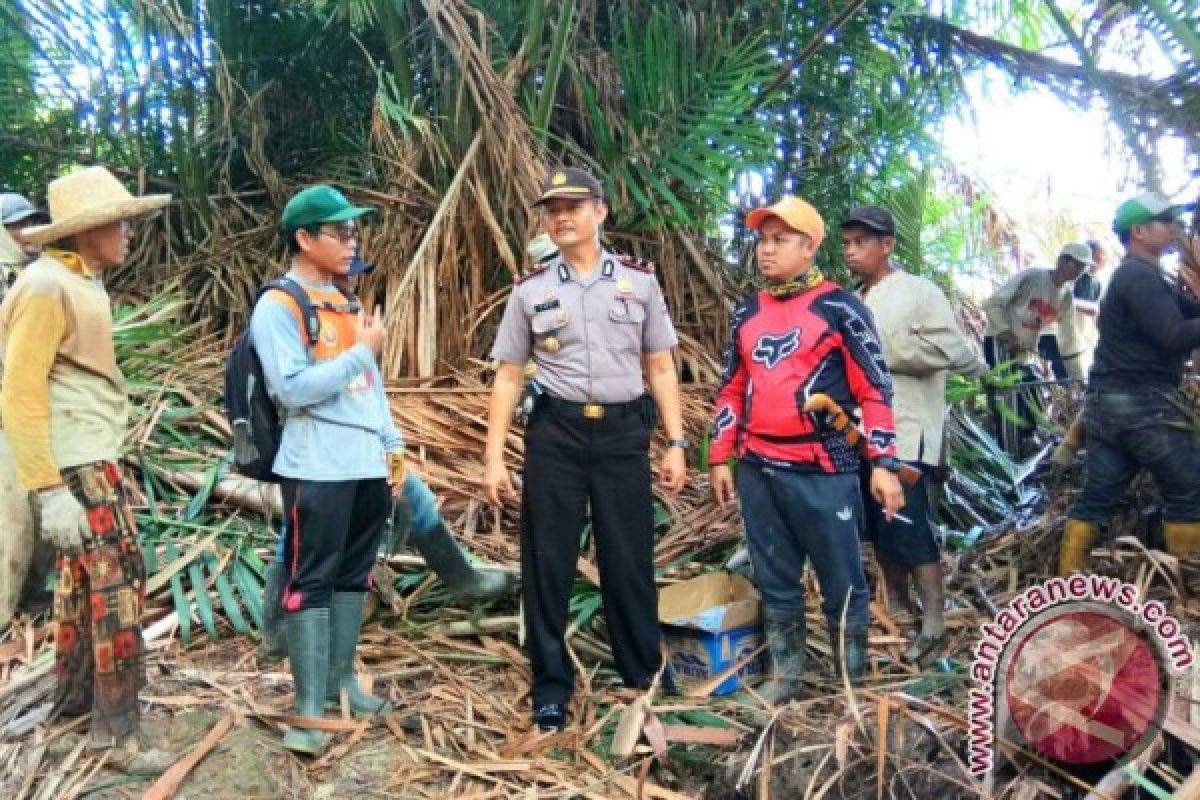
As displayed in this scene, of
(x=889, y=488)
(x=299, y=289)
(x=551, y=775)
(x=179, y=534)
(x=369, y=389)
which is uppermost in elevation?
(x=299, y=289)

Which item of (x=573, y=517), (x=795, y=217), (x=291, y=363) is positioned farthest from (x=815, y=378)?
(x=291, y=363)

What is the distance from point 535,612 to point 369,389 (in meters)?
0.92

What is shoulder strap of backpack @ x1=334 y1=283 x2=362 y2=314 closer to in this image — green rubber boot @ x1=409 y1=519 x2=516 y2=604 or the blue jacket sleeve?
the blue jacket sleeve

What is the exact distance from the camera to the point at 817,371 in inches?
138

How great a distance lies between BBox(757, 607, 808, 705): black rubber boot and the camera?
11.9 feet

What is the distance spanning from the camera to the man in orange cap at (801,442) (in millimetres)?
3492

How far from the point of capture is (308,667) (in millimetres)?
3295

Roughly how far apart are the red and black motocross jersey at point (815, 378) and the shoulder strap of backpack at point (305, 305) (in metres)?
1.43

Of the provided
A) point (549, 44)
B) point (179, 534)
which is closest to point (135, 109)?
point (549, 44)

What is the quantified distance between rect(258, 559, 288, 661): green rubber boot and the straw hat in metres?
1.32

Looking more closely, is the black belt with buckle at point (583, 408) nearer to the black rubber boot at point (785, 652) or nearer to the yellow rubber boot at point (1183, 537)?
the black rubber boot at point (785, 652)

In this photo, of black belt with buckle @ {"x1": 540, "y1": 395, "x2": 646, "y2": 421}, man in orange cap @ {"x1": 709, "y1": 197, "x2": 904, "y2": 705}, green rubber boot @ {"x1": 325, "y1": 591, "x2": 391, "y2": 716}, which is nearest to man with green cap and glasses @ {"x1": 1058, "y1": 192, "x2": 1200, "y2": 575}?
man in orange cap @ {"x1": 709, "y1": 197, "x2": 904, "y2": 705}

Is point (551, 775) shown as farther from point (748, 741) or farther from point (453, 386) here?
point (453, 386)

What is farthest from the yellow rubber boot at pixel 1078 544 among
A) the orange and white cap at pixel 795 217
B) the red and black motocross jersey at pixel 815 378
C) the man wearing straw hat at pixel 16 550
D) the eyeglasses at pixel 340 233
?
the man wearing straw hat at pixel 16 550
